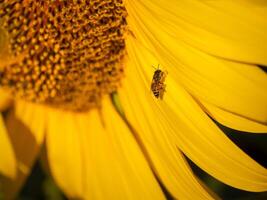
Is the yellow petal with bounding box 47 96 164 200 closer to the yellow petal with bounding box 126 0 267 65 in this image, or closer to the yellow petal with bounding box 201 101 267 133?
the yellow petal with bounding box 201 101 267 133

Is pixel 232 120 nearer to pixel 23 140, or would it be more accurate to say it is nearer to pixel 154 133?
pixel 154 133

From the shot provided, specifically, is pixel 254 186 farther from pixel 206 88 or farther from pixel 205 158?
pixel 206 88

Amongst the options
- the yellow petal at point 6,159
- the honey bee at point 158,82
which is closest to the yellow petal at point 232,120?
the honey bee at point 158,82

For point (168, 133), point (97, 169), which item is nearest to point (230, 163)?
point (168, 133)

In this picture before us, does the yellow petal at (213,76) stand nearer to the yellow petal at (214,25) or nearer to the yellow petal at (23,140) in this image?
the yellow petal at (214,25)

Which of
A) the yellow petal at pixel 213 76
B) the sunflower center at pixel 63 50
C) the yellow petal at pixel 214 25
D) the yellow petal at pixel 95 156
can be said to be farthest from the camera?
the yellow petal at pixel 95 156

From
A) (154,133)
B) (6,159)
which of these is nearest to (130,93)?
(154,133)

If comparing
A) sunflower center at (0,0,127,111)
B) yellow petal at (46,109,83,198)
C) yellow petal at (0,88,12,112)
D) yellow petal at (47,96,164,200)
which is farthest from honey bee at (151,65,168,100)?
yellow petal at (0,88,12,112)
